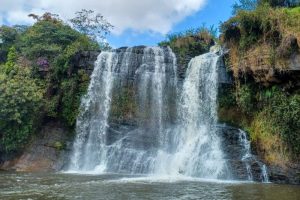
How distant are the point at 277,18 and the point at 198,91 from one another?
5.02 meters

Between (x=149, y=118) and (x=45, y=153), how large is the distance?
5344mm

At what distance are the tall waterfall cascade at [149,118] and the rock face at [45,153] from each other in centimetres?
65

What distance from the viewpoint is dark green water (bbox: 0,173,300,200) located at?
1114cm

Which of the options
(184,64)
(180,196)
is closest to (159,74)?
(184,64)

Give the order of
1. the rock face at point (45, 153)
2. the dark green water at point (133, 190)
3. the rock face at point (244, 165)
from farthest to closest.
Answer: the rock face at point (45, 153)
the rock face at point (244, 165)
the dark green water at point (133, 190)

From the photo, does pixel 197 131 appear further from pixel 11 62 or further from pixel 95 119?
pixel 11 62

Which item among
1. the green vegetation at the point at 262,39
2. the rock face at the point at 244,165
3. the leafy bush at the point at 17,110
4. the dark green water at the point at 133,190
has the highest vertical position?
the green vegetation at the point at 262,39

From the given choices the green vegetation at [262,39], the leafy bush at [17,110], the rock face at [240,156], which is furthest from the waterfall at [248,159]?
the leafy bush at [17,110]

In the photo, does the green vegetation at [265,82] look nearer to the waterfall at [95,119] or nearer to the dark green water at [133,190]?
the dark green water at [133,190]

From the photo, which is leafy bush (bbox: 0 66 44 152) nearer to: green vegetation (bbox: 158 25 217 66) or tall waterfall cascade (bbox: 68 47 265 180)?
tall waterfall cascade (bbox: 68 47 265 180)

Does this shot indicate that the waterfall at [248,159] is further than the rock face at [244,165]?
Yes

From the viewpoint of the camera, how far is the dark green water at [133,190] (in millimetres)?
11141

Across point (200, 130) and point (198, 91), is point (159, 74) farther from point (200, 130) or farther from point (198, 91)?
point (200, 130)

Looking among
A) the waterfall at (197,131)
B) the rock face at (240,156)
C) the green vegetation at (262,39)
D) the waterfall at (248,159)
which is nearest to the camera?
the waterfall at (248,159)
